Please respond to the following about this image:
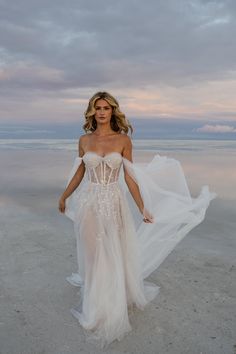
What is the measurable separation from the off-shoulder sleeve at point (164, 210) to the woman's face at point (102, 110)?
2.31ft

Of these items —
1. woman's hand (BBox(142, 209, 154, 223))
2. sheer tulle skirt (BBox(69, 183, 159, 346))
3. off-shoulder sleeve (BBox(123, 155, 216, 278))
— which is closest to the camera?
sheer tulle skirt (BBox(69, 183, 159, 346))

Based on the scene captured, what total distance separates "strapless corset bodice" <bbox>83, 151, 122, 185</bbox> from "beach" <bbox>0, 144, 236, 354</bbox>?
5.13 feet

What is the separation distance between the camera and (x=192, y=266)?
591cm

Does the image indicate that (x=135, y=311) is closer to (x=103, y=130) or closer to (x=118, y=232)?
(x=118, y=232)

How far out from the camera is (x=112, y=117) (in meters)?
4.39

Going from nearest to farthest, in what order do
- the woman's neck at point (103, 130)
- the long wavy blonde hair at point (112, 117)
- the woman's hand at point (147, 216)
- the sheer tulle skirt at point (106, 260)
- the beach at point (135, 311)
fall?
1. the beach at point (135, 311)
2. the sheer tulle skirt at point (106, 260)
3. the long wavy blonde hair at point (112, 117)
4. the woman's neck at point (103, 130)
5. the woman's hand at point (147, 216)

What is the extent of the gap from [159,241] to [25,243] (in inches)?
116

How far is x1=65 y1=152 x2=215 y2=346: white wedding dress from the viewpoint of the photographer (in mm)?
4113

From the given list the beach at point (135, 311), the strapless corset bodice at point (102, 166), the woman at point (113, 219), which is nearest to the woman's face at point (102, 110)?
the woman at point (113, 219)

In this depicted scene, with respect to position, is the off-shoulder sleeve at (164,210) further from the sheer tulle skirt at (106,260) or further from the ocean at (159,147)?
the ocean at (159,147)

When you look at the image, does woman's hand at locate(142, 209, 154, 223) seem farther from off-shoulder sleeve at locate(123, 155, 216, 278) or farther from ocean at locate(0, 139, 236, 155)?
ocean at locate(0, 139, 236, 155)

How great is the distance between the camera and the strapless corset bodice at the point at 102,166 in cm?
416

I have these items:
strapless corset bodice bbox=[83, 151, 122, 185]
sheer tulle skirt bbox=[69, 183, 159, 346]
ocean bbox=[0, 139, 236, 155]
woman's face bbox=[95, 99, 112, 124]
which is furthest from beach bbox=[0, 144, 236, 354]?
ocean bbox=[0, 139, 236, 155]

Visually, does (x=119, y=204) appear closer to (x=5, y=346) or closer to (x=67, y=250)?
(x=5, y=346)
